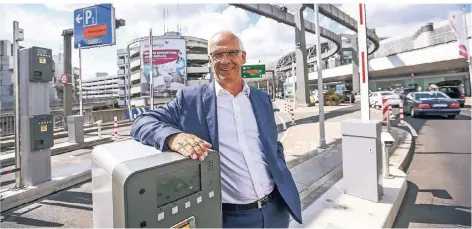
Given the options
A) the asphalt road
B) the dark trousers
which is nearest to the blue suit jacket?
the dark trousers

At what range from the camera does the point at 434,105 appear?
39.2 feet

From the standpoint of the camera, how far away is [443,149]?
6.64 metres

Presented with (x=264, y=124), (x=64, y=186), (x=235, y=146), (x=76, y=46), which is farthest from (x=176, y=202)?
(x=76, y=46)

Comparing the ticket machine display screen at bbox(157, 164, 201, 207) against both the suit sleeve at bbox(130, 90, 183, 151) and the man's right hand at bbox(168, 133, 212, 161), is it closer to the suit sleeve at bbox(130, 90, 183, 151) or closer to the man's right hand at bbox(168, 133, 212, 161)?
the man's right hand at bbox(168, 133, 212, 161)

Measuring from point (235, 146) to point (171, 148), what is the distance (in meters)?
0.42

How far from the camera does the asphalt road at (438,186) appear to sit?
10.5ft

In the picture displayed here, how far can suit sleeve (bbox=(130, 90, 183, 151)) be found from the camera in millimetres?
1231

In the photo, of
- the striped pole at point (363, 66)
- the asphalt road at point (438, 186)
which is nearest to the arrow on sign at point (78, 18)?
the striped pole at point (363, 66)

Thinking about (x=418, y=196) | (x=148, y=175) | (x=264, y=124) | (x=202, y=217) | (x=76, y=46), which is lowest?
(x=418, y=196)

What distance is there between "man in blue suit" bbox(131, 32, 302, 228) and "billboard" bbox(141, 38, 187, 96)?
43273 millimetres

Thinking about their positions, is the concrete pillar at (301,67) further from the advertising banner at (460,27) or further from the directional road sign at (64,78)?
the advertising banner at (460,27)

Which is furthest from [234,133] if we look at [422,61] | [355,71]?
[355,71]

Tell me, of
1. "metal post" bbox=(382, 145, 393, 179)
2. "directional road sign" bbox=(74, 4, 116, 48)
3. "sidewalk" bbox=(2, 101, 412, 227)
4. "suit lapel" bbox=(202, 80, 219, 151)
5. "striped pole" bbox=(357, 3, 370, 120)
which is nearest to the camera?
"suit lapel" bbox=(202, 80, 219, 151)

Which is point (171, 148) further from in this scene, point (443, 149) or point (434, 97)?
point (434, 97)
